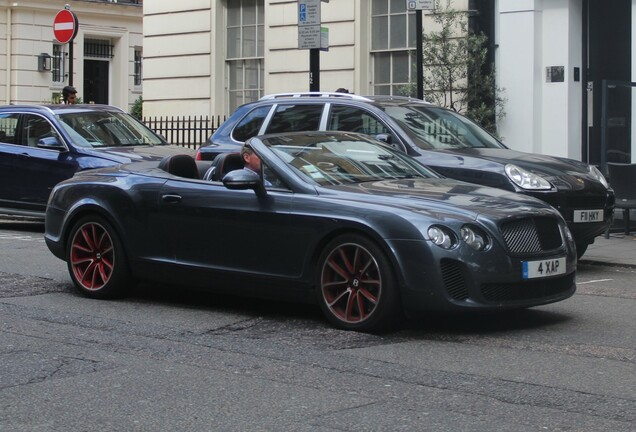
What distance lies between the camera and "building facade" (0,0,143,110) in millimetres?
42281

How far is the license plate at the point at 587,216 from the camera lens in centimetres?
1174

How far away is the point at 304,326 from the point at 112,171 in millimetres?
2574

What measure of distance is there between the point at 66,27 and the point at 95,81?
2502 cm

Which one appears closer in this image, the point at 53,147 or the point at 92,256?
the point at 92,256

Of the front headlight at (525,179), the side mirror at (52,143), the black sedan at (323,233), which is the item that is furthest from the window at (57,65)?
the black sedan at (323,233)

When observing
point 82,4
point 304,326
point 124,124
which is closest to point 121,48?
point 82,4

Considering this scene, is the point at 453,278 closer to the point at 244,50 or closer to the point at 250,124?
the point at 250,124

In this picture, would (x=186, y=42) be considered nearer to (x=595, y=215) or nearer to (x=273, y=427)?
(x=595, y=215)

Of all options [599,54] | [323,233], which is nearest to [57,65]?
[599,54]

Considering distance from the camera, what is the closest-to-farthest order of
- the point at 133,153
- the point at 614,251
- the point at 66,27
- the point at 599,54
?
Result: 1. the point at 614,251
2. the point at 133,153
3. the point at 599,54
4. the point at 66,27

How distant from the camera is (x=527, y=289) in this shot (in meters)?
8.23

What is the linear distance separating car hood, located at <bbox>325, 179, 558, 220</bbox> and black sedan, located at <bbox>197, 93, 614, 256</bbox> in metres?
2.67

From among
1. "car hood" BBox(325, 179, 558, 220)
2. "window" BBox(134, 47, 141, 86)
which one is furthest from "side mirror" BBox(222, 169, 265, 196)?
"window" BBox(134, 47, 141, 86)

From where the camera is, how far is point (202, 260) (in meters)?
9.26
